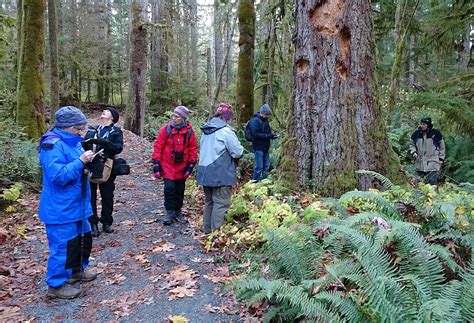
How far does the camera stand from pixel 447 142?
1176 centimetres

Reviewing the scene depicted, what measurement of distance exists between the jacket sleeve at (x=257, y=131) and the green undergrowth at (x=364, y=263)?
4.20 meters

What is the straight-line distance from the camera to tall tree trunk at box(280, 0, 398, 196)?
254 inches

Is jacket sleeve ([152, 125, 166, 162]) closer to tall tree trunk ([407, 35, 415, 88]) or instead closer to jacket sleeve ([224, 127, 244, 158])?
jacket sleeve ([224, 127, 244, 158])

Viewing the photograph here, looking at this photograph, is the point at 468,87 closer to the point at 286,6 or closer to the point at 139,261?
the point at 286,6

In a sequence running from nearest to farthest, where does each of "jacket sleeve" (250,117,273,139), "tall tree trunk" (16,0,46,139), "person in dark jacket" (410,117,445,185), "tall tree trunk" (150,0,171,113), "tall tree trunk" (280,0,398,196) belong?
"tall tree trunk" (280,0,398,196), "person in dark jacket" (410,117,445,185), "jacket sleeve" (250,117,273,139), "tall tree trunk" (16,0,46,139), "tall tree trunk" (150,0,171,113)

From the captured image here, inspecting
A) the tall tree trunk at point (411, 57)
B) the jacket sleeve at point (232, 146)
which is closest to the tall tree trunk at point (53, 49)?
the jacket sleeve at point (232, 146)

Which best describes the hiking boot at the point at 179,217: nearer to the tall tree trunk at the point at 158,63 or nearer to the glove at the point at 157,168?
the glove at the point at 157,168

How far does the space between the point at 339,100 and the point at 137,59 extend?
10.5 m

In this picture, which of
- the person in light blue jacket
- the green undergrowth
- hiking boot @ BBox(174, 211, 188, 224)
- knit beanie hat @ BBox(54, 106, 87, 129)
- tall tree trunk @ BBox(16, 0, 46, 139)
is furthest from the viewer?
tall tree trunk @ BBox(16, 0, 46, 139)

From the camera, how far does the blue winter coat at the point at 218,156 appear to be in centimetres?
591

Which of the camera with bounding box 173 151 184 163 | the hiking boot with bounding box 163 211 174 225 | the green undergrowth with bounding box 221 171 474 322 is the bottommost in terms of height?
the hiking boot with bounding box 163 211 174 225

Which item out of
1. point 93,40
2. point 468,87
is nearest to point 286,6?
point 468,87

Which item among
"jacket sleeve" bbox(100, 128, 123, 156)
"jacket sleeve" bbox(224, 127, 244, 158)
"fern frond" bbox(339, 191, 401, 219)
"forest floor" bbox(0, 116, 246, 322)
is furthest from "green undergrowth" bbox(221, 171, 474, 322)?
"jacket sleeve" bbox(100, 128, 123, 156)

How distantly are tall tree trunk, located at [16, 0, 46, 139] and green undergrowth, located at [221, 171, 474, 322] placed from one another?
7.66 metres
